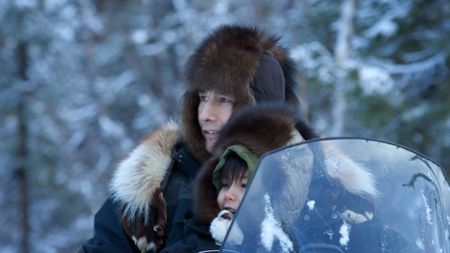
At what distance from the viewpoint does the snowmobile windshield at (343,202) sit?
10.2ft

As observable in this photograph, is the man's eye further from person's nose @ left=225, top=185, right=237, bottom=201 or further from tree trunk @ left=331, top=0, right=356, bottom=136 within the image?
tree trunk @ left=331, top=0, right=356, bottom=136

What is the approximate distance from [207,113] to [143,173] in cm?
37

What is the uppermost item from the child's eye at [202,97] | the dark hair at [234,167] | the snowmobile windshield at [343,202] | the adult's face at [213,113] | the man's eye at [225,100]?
the child's eye at [202,97]

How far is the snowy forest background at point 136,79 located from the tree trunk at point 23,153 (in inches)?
1.0

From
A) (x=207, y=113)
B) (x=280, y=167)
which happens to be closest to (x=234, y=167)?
(x=280, y=167)

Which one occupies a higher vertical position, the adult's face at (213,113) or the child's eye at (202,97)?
the child's eye at (202,97)

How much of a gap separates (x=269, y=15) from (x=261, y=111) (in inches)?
857

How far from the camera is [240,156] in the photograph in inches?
145

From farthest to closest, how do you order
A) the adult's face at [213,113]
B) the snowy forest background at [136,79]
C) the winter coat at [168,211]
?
the snowy forest background at [136,79], the adult's face at [213,113], the winter coat at [168,211]

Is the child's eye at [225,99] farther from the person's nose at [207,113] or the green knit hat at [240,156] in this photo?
the green knit hat at [240,156]

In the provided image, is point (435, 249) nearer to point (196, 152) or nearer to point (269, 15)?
point (196, 152)

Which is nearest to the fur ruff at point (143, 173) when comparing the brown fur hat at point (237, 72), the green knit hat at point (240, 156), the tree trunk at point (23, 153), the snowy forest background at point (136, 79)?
the brown fur hat at point (237, 72)

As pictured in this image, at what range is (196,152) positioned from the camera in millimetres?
4441

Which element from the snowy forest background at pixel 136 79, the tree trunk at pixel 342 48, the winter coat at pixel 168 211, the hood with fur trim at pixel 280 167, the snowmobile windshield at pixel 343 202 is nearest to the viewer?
the snowmobile windshield at pixel 343 202
